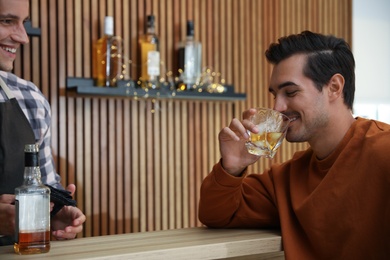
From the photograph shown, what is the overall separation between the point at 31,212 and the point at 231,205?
27.7 inches

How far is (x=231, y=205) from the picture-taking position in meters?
1.84

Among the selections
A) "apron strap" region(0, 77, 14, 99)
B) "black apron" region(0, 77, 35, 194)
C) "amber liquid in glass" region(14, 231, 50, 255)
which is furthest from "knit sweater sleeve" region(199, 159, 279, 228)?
"apron strap" region(0, 77, 14, 99)

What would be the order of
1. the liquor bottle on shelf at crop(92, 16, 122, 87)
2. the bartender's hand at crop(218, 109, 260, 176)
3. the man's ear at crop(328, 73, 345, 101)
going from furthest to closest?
the liquor bottle on shelf at crop(92, 16, 122, 87)
the man's ear at crop(328, 73, 345, 101)
the bartender's hand at crop(218, 109, 260, 176)

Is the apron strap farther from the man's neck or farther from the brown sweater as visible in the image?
the man's neck

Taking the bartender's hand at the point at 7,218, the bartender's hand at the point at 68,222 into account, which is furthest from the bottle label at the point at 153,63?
the bartender's hand at the point at 7,218

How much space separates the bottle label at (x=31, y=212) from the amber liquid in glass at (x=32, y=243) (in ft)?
0.05

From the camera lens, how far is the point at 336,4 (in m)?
3.96

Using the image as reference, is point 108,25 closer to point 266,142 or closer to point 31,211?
point 266,142

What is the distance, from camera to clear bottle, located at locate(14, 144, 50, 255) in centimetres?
136

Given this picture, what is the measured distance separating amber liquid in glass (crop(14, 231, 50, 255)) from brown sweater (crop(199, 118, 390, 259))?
2.08 feet

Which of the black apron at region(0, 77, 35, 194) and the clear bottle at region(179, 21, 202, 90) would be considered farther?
the clear bottle at region(179, 21, 202, 90)

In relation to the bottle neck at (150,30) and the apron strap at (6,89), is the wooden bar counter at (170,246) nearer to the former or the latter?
the apron strap at (6,89)

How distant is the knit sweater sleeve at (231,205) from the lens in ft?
6.05

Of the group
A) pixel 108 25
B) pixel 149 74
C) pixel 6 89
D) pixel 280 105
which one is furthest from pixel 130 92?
pixel 280 105
